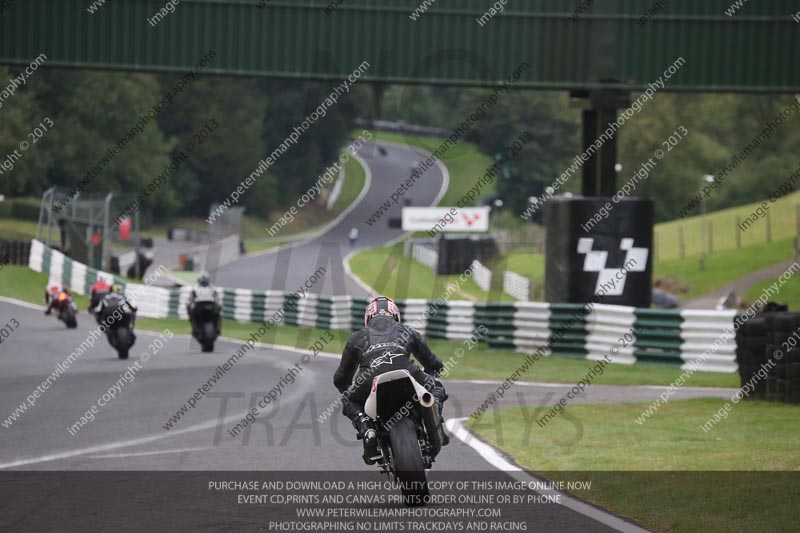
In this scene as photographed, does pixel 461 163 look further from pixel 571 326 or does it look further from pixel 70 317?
pixel 571 326

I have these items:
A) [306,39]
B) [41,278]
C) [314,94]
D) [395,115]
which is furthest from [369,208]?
[306,39]

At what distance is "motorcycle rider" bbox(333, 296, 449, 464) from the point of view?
8.57 m

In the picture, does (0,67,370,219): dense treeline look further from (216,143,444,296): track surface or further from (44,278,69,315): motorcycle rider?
(44,278,69,315): motorcycle rider

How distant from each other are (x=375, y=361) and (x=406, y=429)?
0.61 meters

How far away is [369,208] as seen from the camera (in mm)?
111750

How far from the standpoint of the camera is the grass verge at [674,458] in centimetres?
809

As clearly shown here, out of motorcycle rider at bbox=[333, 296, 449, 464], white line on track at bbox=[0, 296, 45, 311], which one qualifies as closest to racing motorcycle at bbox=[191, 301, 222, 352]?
white line on track at bbox=[0, 296, 45, 311]

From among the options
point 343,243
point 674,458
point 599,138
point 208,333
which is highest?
point 599,138

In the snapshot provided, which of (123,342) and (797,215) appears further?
(797,215)

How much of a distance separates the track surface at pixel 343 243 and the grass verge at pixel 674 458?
2591cm

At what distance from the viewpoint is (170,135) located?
339 ft

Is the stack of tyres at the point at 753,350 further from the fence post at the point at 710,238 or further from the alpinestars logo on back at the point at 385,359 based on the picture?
the fence post at the point at 710,238

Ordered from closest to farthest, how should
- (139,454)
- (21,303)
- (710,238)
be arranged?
(139,454)
(21,303)
(710,238)

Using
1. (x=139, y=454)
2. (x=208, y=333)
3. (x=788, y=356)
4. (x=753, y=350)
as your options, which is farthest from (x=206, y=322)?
(x=139, y=454)
